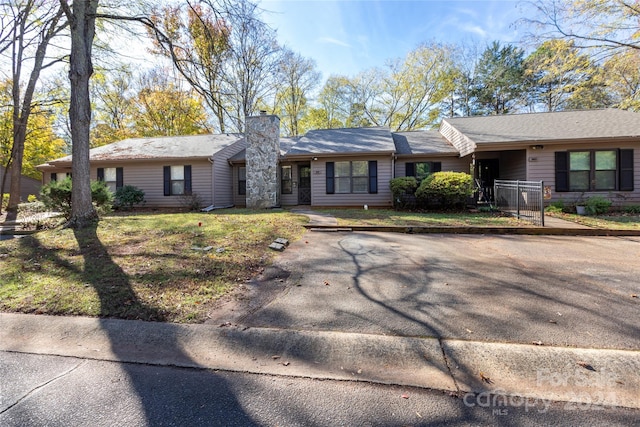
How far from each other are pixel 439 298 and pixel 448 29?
24166 mm

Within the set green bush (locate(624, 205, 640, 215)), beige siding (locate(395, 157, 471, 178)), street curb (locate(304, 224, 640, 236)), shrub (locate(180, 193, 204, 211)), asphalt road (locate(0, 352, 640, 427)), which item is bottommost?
asphalt road (locate(0, 352, 640, 427))

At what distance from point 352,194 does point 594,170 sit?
8.84m

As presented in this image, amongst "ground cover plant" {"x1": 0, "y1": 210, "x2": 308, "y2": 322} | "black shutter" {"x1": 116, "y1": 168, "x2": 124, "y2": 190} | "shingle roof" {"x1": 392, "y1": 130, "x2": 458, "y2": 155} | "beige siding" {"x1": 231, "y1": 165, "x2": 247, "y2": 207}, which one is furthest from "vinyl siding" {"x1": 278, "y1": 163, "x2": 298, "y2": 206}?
"black shutter" {"x1": 116, "y1": 168, "x2": 124, "y2": 190}

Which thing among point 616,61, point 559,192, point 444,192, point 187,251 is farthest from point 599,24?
point 187,251

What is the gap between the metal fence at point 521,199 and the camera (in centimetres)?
902

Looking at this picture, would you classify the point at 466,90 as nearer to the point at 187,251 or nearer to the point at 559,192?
the point at 559,192

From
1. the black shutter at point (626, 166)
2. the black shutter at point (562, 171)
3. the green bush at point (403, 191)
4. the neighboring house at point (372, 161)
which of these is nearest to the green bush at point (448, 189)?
the green bush at point (403, 191)

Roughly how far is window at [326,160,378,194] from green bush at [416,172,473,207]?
2535 mm

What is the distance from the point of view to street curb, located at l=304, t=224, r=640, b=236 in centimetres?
742

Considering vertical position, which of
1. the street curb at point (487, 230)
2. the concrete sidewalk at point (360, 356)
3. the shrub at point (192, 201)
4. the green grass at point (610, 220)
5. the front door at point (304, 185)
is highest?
the front door at point (304, 185)

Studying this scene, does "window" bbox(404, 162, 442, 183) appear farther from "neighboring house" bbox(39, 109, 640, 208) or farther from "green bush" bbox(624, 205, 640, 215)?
"green bush" bbox(624, 205, 640, 215)

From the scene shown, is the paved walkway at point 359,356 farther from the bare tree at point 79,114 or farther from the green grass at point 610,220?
the green grass at point 610,220

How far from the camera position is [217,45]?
8.83 meters

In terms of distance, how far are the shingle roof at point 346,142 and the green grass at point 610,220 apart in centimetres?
632
